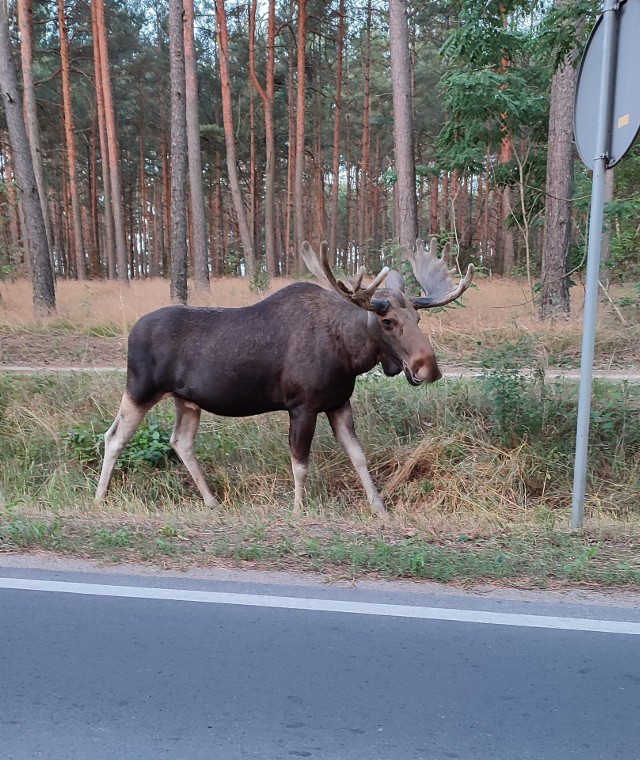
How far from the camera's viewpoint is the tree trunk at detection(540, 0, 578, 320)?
1271 cm

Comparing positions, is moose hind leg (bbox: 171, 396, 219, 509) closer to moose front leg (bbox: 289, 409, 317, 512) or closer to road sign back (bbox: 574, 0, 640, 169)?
moose front leg (bbox: 289, 409, 317, 512)

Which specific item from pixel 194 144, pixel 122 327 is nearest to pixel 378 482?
pixel 122 327

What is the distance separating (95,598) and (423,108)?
2883 centimetres

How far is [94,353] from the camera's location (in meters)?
11.5

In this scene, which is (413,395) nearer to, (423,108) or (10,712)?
(10,712)

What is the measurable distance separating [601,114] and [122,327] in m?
9.76

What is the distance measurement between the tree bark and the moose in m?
8.74

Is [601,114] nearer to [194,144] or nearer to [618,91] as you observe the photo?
[618,91]

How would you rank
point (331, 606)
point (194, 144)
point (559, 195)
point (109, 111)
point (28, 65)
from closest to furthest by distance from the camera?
point (331, 606) → point (559, 195) → point (194, 144) → point (28, 65) → point (109, 111)

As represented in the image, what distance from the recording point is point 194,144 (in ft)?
66.2

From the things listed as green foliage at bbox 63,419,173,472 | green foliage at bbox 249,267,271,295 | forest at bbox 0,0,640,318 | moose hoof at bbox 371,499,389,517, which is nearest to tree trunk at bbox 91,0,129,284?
forest at bbox 0,0,640,318

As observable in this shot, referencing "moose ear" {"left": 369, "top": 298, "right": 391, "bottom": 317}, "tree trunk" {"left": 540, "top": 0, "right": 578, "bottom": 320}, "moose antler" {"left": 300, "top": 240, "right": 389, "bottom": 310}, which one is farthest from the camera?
"tree trunk" {"left": 540, "top": 0, "right": 578, "bottom": 320}

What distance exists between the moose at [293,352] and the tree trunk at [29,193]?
9176 millimetres

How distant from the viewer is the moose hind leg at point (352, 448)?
6.57 meters
